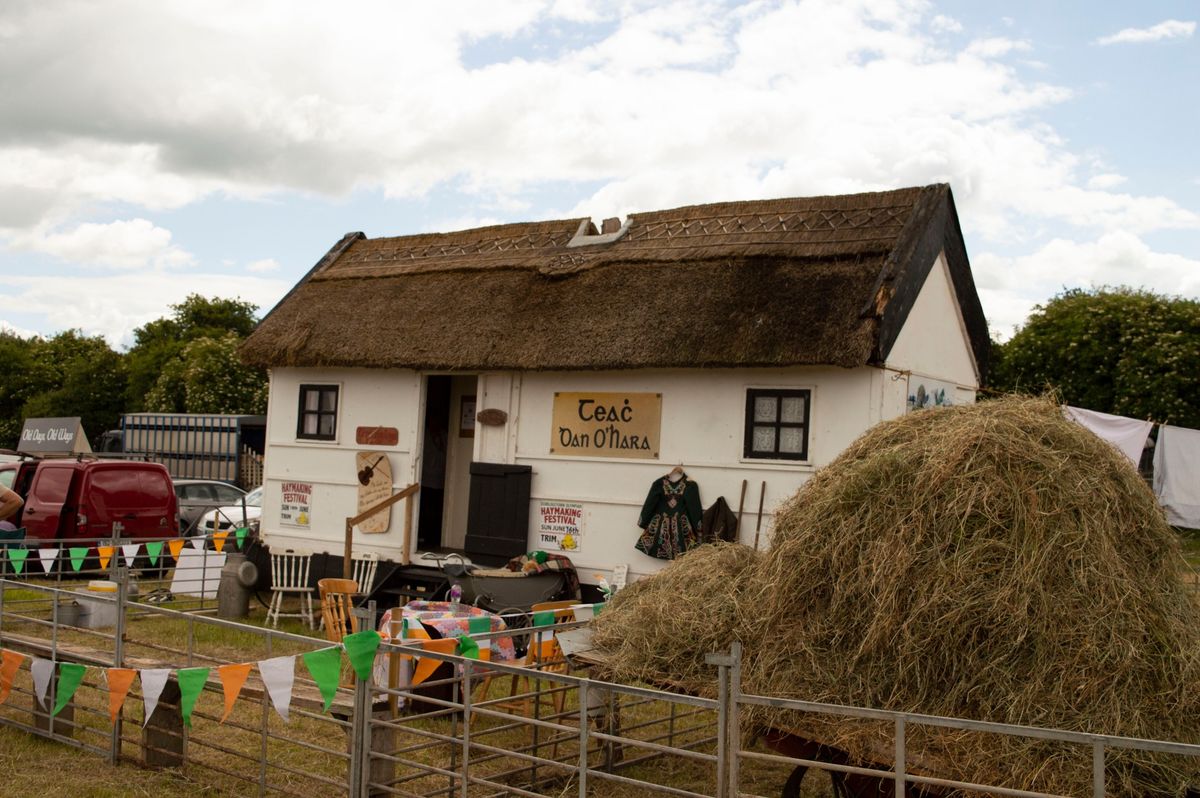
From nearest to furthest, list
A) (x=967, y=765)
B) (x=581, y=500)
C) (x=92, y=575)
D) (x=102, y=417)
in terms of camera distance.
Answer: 1. (x=967, y=765)
2. (x=581, y=500)
3. (x=92, y=575)
4. (x=102, y=417)

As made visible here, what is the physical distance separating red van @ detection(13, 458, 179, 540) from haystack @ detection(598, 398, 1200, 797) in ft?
44.5

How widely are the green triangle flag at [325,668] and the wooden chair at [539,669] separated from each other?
1.14 m

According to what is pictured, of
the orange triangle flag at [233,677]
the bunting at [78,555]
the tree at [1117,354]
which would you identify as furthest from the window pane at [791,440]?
the tree at [1117,354]

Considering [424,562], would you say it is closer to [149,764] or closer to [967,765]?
[149,764]

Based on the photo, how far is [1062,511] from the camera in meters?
5.30

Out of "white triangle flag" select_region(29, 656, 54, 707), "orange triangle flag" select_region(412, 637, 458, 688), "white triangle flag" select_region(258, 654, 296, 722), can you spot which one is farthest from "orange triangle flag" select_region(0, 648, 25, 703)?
"orange triangle flag" select_region(412, 637, 458, 688)

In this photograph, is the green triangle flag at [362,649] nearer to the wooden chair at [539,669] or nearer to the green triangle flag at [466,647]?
the green triangle flag at [466,647]

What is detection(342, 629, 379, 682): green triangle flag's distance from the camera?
6.01 m

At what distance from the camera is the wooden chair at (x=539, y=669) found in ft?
24.1

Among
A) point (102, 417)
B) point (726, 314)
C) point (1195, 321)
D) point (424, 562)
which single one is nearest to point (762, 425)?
point (726, 314)

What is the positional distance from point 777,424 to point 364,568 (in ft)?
18.8

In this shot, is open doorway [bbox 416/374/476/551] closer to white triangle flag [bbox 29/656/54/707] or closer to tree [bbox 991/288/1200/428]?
white triangle flag [bbox 29/656/54/707]

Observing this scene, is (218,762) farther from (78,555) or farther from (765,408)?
(78,555)

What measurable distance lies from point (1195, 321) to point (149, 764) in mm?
23295
